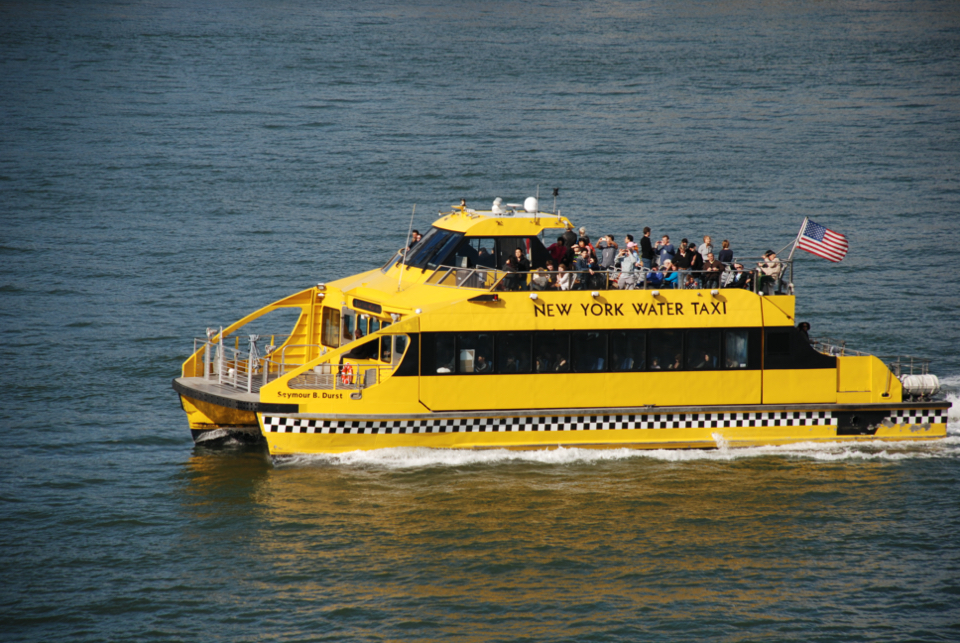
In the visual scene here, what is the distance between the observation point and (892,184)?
51.1 metres

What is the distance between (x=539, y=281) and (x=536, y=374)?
2.05 m

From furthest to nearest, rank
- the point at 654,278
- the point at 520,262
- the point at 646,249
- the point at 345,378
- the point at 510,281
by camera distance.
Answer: the point at 646,249, the point at 654,278, the point at 520,262, the point at 510,281, the point at 345,378

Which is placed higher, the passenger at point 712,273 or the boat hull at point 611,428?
the passenger at point 712,273

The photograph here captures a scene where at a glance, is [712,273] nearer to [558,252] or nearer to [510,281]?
[558,252]

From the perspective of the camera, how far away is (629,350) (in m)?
22.7

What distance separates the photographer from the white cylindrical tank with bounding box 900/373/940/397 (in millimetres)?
23500

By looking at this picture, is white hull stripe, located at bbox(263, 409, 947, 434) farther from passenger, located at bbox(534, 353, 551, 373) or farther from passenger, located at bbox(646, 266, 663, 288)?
passenger, located at bbox(646, 266, 663, 288)

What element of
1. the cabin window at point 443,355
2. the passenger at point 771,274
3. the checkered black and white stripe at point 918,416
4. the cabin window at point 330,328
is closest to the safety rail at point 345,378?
the cabin window at point 443,355

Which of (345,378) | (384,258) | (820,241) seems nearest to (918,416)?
(820,241)

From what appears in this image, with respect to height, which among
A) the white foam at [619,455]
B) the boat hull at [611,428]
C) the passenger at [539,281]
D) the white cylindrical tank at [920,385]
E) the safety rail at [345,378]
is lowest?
the white foam at [619,455]

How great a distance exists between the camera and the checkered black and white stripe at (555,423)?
2191cm

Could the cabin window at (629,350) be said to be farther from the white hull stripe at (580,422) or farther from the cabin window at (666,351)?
the white hull stripe at (580,422)

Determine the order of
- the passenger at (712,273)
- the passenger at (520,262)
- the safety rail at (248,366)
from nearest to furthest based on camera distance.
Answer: the safety rail at (248,366), the passenger at (520,262), the passenger at (712,273)

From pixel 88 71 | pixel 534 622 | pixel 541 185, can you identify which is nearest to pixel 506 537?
pixel 534 622
